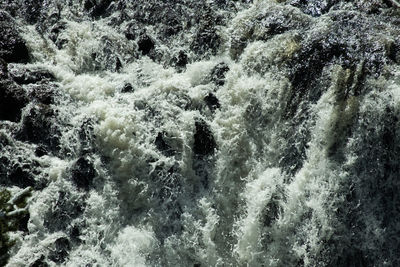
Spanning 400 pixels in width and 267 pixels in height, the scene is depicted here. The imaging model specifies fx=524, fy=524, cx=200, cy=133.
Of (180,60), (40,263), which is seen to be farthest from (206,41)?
(40,263)

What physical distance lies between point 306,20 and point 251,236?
499 centimetres

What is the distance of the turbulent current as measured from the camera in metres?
9.07

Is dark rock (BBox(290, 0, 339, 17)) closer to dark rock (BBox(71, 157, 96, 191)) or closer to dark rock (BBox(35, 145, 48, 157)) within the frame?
dark rock (BBox(71, 157, 96, 191))

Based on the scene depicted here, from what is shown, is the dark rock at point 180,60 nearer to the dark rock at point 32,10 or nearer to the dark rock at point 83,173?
the dark rock at point 83,173

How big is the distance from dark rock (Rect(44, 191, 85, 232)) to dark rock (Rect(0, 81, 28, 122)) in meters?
2.20

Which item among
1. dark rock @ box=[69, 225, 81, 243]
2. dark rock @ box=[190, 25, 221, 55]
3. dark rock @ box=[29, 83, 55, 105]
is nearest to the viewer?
dark rock @ box=[69, 225, 81, 243]

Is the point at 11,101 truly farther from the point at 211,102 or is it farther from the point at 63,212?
the point at 211,102

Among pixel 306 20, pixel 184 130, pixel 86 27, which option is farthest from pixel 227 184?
pixel 86 27

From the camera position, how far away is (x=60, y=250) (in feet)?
29.5

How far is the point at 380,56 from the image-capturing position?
9.99 meters

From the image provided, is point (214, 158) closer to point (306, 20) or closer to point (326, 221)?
point (326, 221)

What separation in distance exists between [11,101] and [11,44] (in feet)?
5.80

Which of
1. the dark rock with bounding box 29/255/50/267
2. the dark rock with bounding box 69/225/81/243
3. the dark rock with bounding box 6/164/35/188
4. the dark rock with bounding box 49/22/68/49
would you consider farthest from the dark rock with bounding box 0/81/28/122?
the dark rock with bounding box 29/255/50/267

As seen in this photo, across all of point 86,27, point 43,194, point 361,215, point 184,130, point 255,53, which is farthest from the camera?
point 86,27
